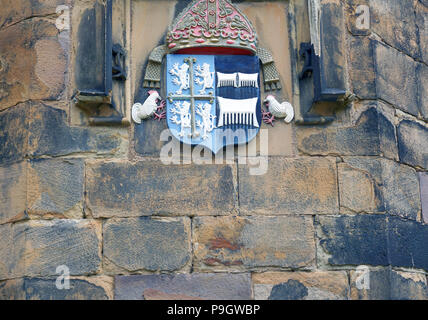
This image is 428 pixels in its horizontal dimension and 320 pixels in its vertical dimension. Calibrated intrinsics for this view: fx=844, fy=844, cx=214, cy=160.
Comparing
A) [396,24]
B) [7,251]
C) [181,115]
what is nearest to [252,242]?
[181,115]

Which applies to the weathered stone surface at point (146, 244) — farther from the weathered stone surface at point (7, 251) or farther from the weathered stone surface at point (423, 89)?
the weathered stone surface at point (423, 89)

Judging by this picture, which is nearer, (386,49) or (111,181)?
(111,181)

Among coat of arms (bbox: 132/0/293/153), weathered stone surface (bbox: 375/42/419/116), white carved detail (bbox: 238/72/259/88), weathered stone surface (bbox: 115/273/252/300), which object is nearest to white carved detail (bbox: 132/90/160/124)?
coat of arms (bbox: 132/0/293/153)

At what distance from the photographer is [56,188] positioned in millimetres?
5078

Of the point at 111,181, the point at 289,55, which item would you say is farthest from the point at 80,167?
the point at 289,55

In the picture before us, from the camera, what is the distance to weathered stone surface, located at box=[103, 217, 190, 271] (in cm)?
496

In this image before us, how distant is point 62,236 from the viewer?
498cm

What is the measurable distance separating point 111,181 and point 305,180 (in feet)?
3.89

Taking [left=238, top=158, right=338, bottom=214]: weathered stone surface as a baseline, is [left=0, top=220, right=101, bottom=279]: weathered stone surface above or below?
below

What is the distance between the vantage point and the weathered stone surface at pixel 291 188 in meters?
5.12

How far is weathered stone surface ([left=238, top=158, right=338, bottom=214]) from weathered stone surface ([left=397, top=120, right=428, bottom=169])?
0.57 meters

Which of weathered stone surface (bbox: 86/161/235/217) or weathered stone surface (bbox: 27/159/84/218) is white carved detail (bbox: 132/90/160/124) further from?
weathered stone surface (bbox: 27/159/84/218)

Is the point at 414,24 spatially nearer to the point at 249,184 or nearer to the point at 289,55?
the point at 289,55

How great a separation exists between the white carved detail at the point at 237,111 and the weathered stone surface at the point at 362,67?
Result: 0.68 m
